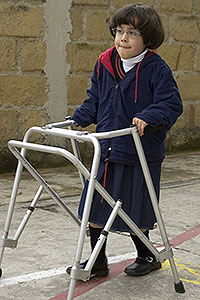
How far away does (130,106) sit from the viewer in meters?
3.41

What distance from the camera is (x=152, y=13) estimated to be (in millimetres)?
3328

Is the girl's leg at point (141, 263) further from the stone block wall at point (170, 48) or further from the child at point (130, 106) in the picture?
the stone block wall at point (170, 48)

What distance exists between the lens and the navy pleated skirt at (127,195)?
3.46 meters

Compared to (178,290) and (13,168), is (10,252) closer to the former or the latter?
(178,290)

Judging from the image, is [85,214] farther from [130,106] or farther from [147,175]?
[130,106]

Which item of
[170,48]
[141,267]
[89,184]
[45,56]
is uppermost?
[170,48]

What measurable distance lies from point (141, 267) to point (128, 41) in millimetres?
1326

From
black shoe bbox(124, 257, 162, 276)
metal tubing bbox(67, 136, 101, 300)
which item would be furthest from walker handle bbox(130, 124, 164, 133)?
black shoe bbox(124, 257, 162, 276)

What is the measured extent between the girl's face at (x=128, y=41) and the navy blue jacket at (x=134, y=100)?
84 mm

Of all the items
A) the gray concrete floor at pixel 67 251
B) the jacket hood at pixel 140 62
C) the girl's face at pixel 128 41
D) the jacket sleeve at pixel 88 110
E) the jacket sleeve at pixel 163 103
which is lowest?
the gray concrete floor at pixel 67 251

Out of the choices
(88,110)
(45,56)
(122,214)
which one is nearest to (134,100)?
(88,110)

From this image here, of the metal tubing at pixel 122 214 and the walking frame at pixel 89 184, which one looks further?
the metal tubing at pixel 122 214

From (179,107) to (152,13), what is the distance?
0.53 meters

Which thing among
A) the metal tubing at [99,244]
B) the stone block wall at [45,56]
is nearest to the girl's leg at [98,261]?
the metal tubing at [99,244]
